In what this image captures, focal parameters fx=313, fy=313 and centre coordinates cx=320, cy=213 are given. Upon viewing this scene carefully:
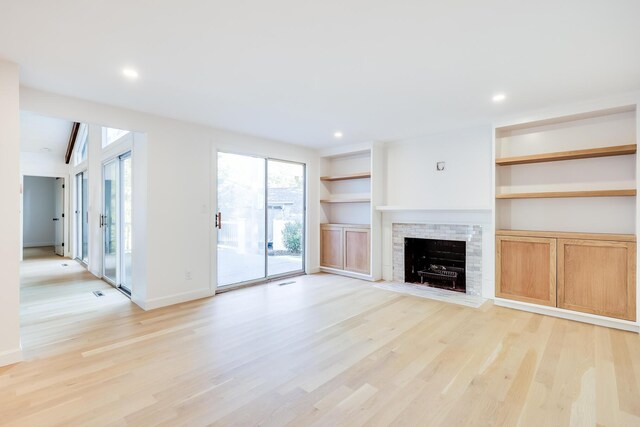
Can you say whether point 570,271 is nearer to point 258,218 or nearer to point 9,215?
point 258,218

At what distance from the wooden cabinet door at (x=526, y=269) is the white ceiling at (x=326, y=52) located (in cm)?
159

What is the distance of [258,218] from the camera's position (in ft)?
17.2

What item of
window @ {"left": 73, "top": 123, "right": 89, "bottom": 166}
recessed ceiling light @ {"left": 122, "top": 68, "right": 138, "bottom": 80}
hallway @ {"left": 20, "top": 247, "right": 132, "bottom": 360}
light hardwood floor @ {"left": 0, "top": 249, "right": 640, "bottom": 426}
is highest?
window @ {"left": 73, "top": 123, "right": 89, "bottom": 166}

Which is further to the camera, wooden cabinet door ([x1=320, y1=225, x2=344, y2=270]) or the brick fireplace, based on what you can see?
wooden cabinet door ([x1=320, y1=225, x2=344, y2=270])

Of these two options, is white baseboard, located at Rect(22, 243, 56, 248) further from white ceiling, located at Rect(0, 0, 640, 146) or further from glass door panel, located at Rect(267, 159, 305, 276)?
white ceiling, located at Rect(0, 0, 640, 146)

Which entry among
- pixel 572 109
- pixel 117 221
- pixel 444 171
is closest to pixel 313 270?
pixel 444 171

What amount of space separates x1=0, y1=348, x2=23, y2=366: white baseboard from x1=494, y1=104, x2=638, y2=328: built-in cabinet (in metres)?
4.91

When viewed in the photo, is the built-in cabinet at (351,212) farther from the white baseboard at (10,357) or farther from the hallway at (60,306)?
the white baseboard at (10,357)

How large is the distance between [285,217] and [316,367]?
Answer: 352cm

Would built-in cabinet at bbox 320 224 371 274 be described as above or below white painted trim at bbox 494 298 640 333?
above

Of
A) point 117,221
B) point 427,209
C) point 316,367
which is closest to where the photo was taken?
point 316,367

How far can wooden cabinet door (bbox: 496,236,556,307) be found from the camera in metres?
3.60

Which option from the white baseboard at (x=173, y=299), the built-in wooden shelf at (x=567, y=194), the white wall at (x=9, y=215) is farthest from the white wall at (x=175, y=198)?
the built-in wooden shelf at (x=567, y=194)

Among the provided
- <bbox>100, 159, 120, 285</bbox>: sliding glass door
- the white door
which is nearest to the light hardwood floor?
<bbox>100, 159, 120, 285</bbox>: sliding glass door
